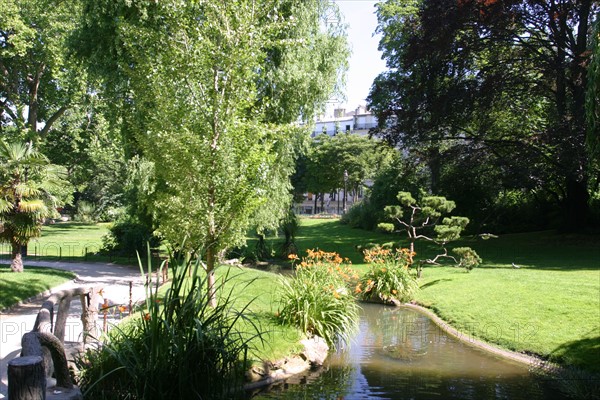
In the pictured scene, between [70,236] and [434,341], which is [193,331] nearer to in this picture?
[434,341]

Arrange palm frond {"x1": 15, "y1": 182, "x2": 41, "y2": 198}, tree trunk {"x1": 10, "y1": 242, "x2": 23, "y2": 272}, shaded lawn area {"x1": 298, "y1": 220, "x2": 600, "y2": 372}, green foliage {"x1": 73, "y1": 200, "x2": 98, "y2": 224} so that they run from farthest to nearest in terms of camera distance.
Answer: green foliage {"x1": 73, "y1": 200, "x2": 98, "y2": 224}, tree trunk {"x1": 10, "y1": 242, "x2": 23, "y2": 272}, palm frond {"x1": 15, "y1": 182, "x2": 41, "y2": 198}, shaded lawn area {"x1": 298, "y1": 220, "x2": 600, "y2": 372}

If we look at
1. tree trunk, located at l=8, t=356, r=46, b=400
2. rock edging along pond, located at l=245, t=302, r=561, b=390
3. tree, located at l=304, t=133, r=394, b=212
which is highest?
tree, located at l=304, t=133, r=394, b=212

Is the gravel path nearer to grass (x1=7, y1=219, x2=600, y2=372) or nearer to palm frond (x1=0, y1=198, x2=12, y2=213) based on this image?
grass (x1=7, y1=219, x2=600, y2=372)

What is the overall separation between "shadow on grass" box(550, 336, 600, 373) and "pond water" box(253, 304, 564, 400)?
2.51 ft

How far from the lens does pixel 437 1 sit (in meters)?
22.5

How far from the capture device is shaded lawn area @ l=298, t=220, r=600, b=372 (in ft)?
31.5

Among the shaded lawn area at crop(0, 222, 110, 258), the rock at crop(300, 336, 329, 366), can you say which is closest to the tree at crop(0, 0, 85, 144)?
the shaded lawn area at crop(0, 222, 110, 258)

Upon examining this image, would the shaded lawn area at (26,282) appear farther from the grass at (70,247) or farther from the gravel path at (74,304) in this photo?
the grass at (70,247)

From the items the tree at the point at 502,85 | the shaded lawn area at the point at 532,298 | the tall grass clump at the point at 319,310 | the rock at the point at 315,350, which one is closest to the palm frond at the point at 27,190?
the tall grass clump at the point at 319,310

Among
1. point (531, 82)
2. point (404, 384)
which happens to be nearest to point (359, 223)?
point (531, 82)

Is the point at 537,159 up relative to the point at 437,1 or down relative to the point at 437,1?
down

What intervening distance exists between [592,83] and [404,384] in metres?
5.17

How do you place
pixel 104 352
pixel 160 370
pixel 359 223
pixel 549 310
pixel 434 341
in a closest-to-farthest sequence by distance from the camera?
pixel 160 370 < pixel 104 352 < pixel 434 341 < pixel 549 310 < pixel 359 223

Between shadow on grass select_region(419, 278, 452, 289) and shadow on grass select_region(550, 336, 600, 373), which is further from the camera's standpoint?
shadow on grass select_region(419, 278, 452, 289)
